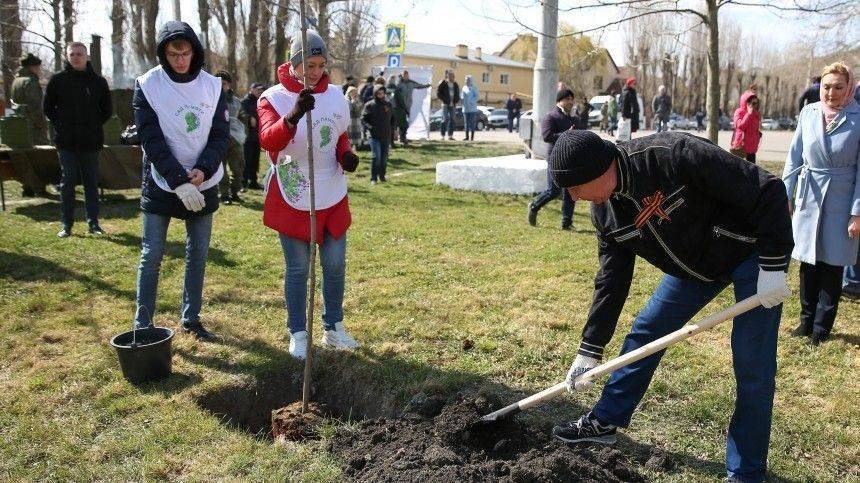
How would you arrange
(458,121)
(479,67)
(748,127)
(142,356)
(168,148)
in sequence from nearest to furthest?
(142,356) → (168,148) → (748,127) → (458,121) → (479,67)

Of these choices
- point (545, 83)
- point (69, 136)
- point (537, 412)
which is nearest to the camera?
point (537, 412)

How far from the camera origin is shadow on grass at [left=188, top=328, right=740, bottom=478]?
4.02 m

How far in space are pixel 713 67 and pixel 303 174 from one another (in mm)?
7293

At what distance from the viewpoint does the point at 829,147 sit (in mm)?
4734

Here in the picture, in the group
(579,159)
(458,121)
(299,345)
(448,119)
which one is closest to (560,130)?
(299,345)

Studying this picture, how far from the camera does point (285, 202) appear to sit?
429cm

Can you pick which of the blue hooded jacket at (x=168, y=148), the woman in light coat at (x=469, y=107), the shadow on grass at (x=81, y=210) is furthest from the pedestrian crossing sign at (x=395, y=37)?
the blue hooded jacket at (x=168, y=148)

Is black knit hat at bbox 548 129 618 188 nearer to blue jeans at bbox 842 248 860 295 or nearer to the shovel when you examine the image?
the shovel

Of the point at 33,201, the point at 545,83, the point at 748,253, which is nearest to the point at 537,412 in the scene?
the point at 748,253

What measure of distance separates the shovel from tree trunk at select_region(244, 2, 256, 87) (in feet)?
76.5

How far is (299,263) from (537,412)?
1.70 meters

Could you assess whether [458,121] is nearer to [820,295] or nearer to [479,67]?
[820,295]

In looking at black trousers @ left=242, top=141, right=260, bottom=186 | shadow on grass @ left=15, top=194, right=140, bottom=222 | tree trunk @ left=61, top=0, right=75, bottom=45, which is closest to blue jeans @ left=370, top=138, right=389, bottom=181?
black trousers @ left=242, top=141, right=260, bottom=186

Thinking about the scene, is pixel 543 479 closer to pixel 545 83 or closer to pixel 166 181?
pixel 166 181
